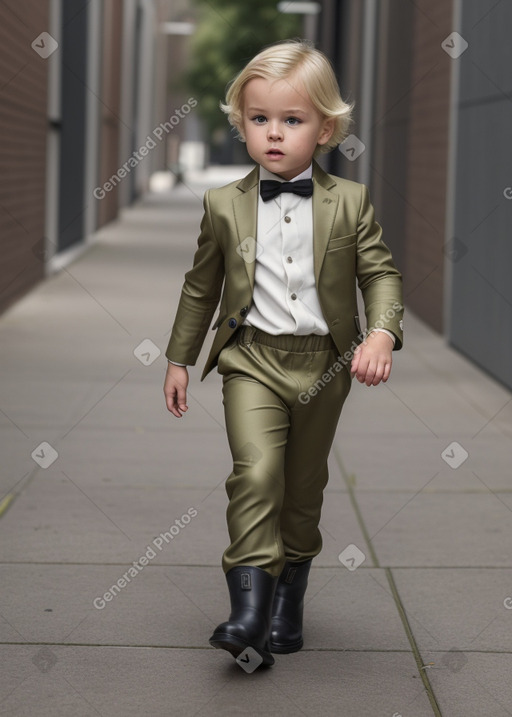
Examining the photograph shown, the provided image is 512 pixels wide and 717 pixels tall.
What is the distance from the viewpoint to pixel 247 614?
3.30 meters

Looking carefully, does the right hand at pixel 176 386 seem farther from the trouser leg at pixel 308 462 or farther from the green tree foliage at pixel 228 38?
the green tree foliage at pixel 228 38

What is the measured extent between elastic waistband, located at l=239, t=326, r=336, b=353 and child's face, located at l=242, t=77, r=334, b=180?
449 millimetres

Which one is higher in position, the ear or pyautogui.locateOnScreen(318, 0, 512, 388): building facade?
the ear

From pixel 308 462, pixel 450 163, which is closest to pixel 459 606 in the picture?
pixel 308 462

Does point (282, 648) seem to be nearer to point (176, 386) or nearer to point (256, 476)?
point (256, 476)

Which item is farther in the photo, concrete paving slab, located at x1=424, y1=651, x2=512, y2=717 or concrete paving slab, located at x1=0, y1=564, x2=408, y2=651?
concrete paving slab, located at x1=0, y1=564, x2=408, y2=651

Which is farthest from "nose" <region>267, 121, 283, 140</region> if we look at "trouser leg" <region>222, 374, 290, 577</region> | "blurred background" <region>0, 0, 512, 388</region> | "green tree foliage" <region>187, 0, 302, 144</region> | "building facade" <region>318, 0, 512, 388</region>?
"green tree foliage" <region>187, 0, 302, 144</region>

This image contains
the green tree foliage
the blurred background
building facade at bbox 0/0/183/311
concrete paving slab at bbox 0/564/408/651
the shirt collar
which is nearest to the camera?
the shirt collar

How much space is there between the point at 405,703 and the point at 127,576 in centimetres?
136

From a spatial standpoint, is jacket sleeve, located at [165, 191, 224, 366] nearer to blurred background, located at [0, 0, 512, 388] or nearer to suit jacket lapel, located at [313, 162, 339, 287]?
suit jacket lapel, located at [313, 162, 339, 287]

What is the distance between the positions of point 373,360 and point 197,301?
62 centimetres

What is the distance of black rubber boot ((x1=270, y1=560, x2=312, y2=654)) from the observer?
3688 mm

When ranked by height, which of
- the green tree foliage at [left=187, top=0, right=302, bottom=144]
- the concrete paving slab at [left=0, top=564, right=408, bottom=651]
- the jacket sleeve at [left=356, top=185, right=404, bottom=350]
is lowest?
the green tree foliage at [left=187, top=0, right=302, bottom=144]

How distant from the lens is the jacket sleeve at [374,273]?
3.43m
